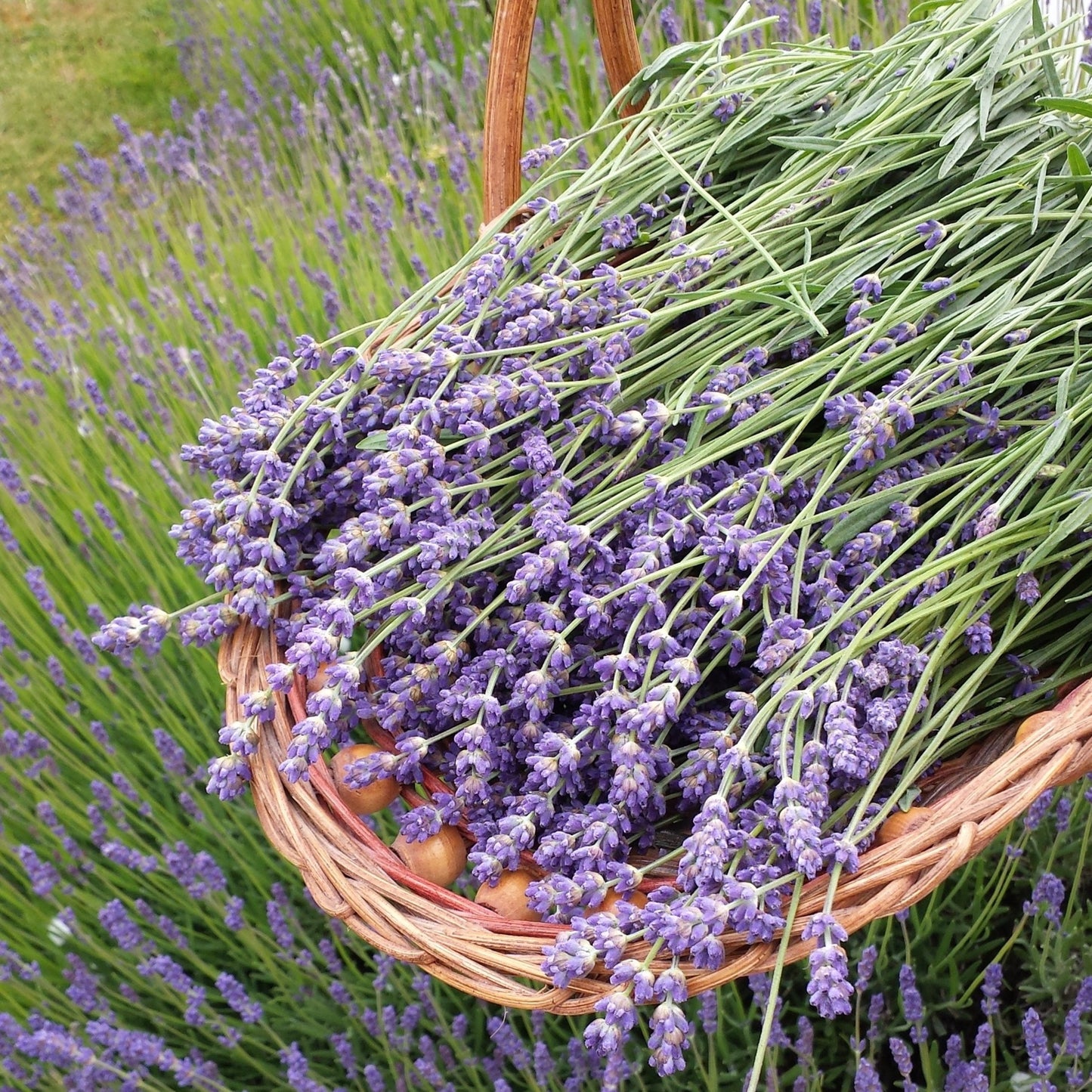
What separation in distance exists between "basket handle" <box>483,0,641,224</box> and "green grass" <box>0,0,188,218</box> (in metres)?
3.43

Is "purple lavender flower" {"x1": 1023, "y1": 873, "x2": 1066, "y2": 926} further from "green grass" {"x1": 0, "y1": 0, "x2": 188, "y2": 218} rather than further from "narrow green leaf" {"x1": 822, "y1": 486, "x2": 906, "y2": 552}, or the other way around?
"green grass" {"x1": 0, "y1": 0, "x2": 188, "y2": 218}

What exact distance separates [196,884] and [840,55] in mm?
1131

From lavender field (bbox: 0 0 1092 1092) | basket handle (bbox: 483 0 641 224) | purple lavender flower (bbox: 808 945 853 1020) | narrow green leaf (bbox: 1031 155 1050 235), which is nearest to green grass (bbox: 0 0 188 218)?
lavender field (bbox: 0 0 1092 1092)

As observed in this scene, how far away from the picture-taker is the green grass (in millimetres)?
4340

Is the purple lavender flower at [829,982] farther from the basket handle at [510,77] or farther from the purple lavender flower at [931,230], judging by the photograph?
the basket handle at [510,77]

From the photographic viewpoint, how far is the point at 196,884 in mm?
1211

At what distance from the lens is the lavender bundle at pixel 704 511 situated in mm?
684

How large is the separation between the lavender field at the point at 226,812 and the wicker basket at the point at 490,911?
0.07m

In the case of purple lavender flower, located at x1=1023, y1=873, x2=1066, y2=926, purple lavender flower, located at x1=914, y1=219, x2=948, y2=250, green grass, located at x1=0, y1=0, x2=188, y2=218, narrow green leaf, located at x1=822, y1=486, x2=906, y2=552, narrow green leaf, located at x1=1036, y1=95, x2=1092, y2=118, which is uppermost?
green grass, located at x1=0, y1=0, x2=188, y2=218

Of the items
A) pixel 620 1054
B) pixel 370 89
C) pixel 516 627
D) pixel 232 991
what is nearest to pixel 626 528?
pixel 516 627

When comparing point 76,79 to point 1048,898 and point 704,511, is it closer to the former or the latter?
point 704,511

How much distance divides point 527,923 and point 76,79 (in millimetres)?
5116

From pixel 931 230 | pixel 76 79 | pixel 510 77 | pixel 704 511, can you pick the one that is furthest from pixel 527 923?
pixel 76 79

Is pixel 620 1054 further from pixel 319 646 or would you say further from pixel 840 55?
pixel 840 55
